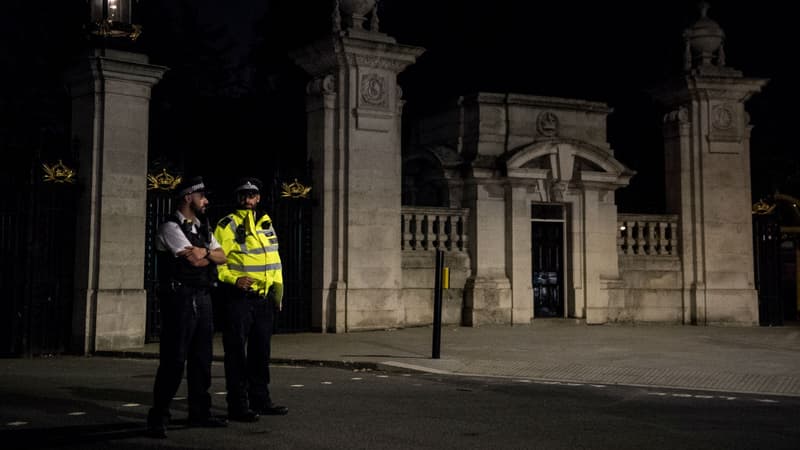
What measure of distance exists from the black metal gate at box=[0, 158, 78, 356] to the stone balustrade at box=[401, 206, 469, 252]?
5.78 metres

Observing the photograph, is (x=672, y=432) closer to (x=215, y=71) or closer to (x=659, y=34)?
(x=659, y=34)

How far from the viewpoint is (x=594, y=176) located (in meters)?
18.1

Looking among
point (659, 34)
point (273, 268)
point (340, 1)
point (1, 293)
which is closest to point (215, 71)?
point (659, 34)

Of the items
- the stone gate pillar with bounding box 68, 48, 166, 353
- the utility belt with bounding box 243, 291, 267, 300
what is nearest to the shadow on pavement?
the utility belt with bounding box 243, 291, 267, 300

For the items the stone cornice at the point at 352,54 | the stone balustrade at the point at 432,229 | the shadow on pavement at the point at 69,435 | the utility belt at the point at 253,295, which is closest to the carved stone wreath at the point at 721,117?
the stone balustrade at the point at 432,229

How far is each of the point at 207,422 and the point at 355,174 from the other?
9.11m

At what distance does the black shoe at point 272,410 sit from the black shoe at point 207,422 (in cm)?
50

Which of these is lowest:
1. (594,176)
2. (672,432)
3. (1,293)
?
(672,432)

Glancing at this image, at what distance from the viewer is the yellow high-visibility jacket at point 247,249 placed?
7359 mm

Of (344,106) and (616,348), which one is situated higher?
(344,106)

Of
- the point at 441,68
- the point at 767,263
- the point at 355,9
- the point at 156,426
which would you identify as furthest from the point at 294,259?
the point at 441,68

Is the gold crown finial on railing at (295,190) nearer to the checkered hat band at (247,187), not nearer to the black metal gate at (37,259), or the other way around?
the black metal gate at (37,259)

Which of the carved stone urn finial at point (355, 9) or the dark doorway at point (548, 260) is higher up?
the carved stone urn finial at point (355, 9)

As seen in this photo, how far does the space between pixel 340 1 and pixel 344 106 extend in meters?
1.83
